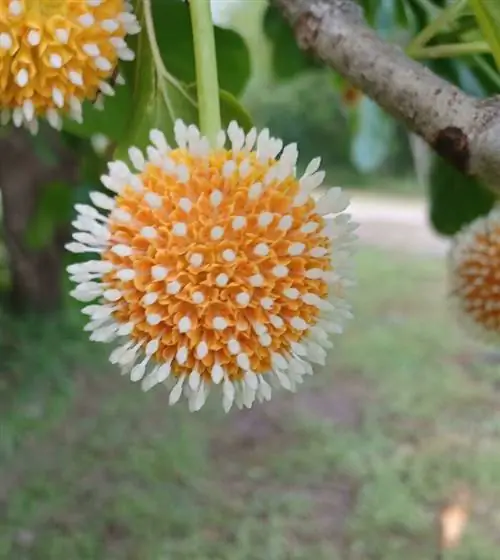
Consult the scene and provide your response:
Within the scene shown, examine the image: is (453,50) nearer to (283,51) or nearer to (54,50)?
(54,50)

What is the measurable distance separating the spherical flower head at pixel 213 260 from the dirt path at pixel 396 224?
4.25m

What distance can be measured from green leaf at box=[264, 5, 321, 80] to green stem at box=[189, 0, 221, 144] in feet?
2.72

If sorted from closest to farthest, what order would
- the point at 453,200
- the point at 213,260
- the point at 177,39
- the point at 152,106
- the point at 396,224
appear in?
the point at 213,260 → the point at 152,106 → the point at 177,39 → the point at 453,200 → the point at 396,224

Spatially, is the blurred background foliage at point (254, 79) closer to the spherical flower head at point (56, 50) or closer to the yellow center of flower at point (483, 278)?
the spherical flower head at point (56, 50)

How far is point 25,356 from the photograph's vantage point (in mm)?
3090

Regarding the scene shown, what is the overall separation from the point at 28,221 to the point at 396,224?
4449 mm

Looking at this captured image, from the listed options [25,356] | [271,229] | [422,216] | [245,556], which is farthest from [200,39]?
[422,216]

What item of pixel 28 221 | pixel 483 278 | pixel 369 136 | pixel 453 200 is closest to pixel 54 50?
pixel 483 278

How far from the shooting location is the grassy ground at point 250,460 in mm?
1884

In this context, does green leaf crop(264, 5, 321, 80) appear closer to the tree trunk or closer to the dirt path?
the tree trunk

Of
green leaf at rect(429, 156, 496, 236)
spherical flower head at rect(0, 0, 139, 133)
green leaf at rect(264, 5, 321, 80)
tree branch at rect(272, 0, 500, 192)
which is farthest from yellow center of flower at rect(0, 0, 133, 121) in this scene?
green leaf at rect(264, 5, 321, 80)

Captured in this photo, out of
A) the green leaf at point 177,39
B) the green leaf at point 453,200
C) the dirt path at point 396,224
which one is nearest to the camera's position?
the green leaf at point 177,39

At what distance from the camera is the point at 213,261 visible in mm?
413

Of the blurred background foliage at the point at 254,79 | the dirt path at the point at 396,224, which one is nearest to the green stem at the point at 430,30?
the blurred background foliage at the point at 254,79
